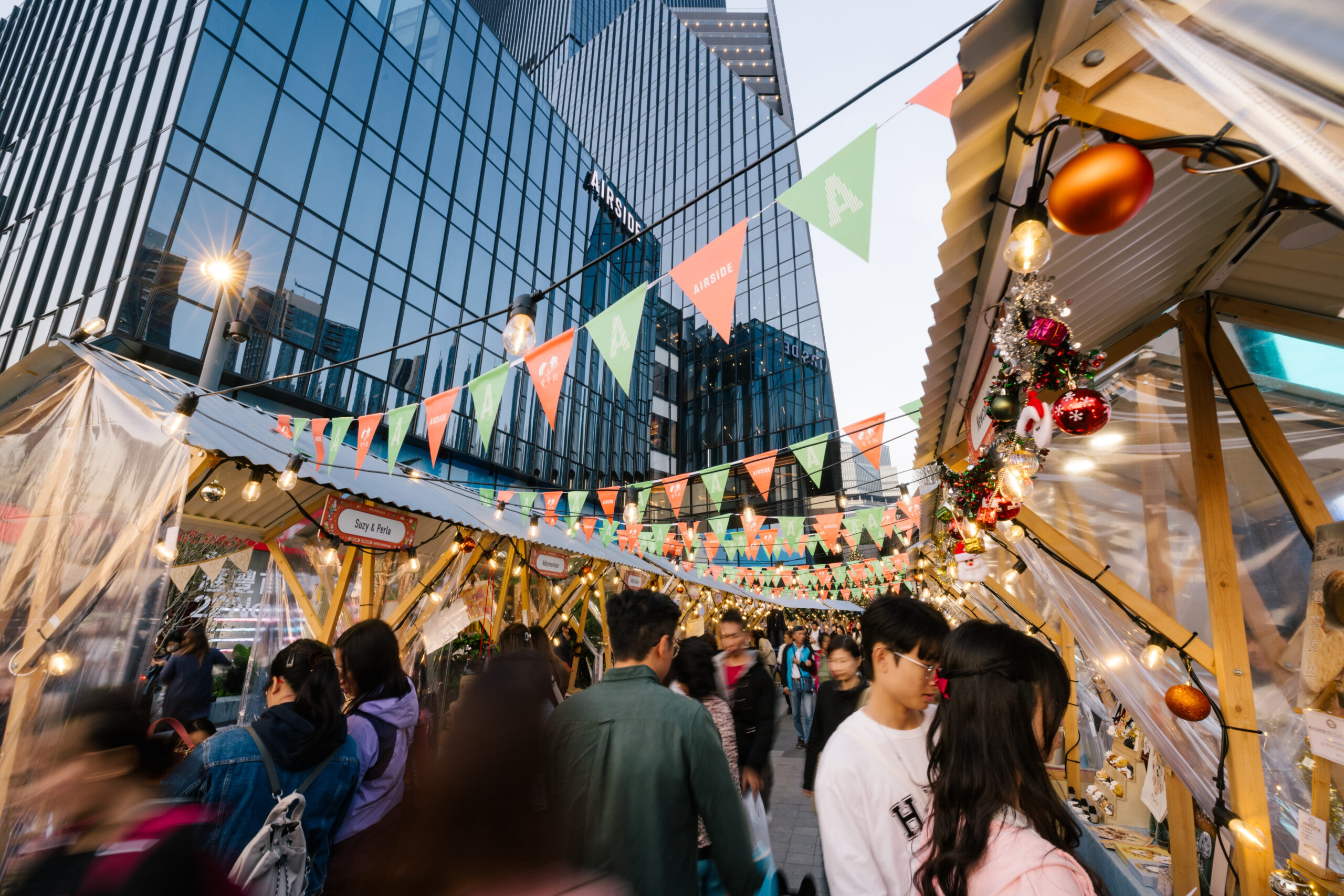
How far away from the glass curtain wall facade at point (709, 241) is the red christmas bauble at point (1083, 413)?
2492 centimetres

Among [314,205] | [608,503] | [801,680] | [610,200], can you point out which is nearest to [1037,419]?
[801,680]

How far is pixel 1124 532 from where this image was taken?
3.83 metres

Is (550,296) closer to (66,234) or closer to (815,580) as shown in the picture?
(66,234)

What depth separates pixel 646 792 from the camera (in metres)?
1.71

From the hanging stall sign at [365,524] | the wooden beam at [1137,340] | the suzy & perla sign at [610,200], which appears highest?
the suzy & perla sign at [610,200]

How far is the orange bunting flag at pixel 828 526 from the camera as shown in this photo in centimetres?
1162

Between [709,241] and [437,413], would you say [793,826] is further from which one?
[709,241]

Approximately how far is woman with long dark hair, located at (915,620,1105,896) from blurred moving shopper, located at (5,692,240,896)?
1.93 metres

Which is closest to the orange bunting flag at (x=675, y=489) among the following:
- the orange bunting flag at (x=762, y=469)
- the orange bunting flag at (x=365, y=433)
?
the orange bunting flag at (x=762, y=469)

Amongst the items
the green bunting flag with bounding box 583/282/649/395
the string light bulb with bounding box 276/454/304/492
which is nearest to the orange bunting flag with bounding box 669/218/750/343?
the green bunting flag with bounding box 583/282/649/395

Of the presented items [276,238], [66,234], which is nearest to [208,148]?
[276,238]

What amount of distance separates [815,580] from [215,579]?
881 inches

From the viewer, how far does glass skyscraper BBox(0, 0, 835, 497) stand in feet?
36.9

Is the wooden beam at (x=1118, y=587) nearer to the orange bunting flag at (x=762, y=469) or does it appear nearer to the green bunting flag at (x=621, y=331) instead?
the green bunting flag at (x=621, y=331)
